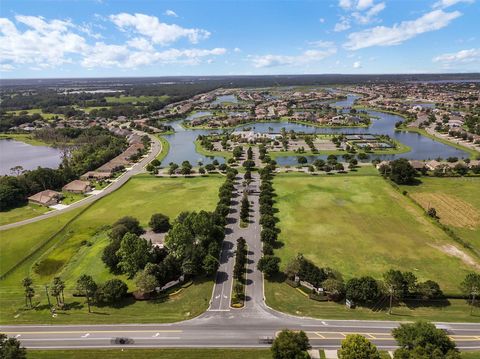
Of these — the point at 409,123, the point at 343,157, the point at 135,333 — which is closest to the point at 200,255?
the point at 135,333

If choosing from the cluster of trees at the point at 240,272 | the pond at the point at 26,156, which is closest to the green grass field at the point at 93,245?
the cluster of trees at the point at 240,272

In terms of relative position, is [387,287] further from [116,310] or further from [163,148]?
[163,148]

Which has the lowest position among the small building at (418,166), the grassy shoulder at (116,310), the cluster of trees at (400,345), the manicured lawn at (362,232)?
the grassy shoulder at (116,310)

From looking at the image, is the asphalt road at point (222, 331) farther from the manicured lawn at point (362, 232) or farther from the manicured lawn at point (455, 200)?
the manicured lawn at point (455, 200)

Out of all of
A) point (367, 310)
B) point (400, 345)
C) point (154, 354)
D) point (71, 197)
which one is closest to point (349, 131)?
point (71, 197)

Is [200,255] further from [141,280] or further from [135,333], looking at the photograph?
[135,333]

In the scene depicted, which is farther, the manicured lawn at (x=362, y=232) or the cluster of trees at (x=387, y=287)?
the manicured lawn at (x=362, y=232)
